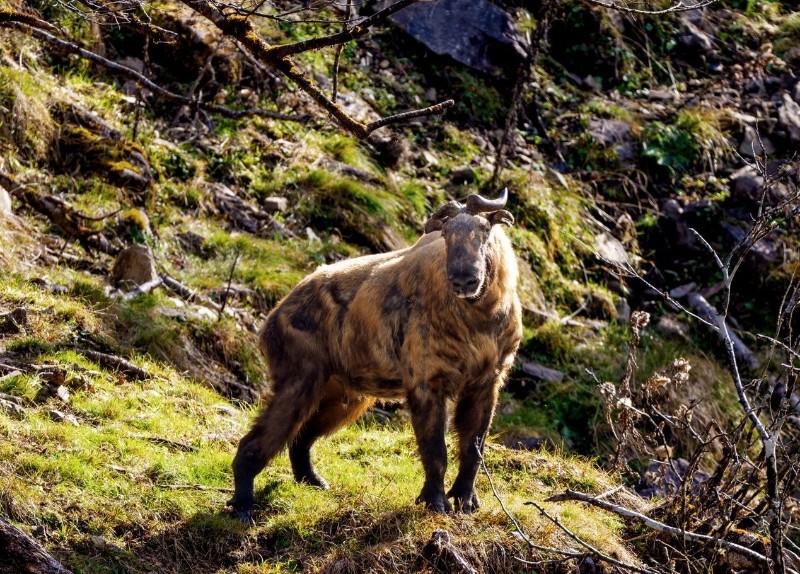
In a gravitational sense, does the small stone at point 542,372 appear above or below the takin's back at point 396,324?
below

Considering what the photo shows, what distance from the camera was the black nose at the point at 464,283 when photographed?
20.1 feet

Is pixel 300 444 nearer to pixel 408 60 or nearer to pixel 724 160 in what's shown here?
pixel 408 60

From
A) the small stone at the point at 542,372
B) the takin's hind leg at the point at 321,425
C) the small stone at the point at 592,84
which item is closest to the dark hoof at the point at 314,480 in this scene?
the takin's hind leg at the point at 321,425

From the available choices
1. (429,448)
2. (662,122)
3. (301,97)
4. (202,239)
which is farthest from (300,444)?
(662,122)

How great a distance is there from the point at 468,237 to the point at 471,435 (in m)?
1.27

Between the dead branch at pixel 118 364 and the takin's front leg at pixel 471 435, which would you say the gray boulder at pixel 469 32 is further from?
the takin's front leg at pixel 471 435

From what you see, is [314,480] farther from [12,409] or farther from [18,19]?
[18,19]

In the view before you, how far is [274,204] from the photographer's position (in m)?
11.4

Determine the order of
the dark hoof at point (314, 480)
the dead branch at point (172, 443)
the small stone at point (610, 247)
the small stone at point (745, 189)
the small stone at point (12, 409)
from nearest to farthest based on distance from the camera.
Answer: the small stone at point (12, 409) < the dark hoof at point (314, 480) < the dead branch at point (172, 443) < the small stone at point (610, 247) < the small stone at point (745, 189)

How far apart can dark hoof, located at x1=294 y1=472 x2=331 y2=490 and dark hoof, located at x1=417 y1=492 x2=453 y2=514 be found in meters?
0.91

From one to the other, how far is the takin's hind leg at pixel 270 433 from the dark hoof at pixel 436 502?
3.09 feet

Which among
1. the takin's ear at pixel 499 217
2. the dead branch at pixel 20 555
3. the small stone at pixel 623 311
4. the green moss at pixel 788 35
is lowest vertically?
the small stone at pixel 623 311

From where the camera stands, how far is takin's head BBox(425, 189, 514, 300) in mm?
6172

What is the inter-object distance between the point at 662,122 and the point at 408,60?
138 inches
